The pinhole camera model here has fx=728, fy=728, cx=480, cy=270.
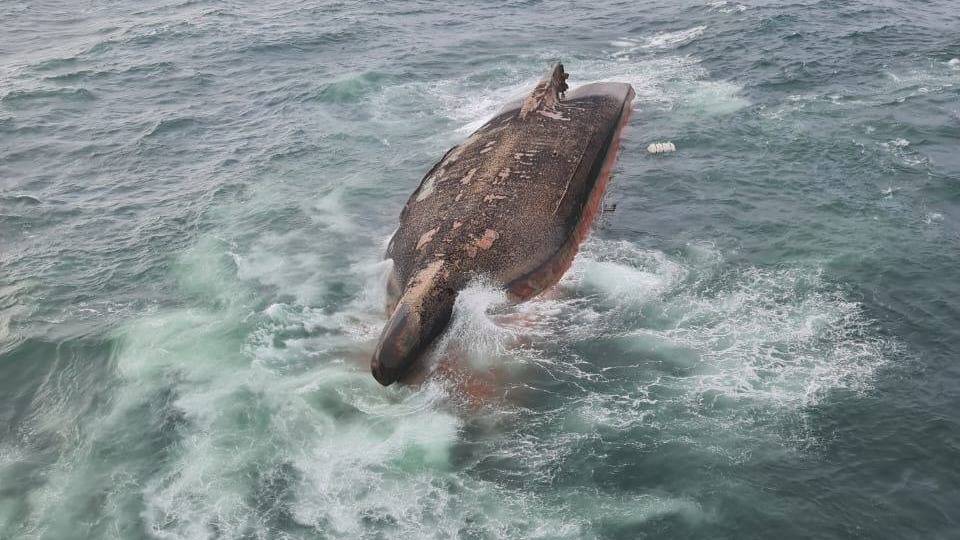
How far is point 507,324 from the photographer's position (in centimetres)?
1875

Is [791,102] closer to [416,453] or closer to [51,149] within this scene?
[416,453]

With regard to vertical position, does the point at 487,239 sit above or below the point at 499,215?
below

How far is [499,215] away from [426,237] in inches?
86.5

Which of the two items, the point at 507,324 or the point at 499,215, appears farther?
the point at 499,215

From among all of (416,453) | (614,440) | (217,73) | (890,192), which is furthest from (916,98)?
(217,73)

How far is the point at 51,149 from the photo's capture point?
3409 cm

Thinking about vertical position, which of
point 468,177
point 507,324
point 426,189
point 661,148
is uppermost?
point 468,177

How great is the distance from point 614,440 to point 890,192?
14.7m

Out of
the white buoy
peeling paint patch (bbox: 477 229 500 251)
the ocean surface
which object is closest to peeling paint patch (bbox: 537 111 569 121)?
the ocean surface

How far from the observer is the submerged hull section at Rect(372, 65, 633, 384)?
18.2 meters

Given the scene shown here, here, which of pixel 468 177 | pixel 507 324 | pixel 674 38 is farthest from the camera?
pixel 674 38

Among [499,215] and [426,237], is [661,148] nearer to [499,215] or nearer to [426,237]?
[499,215]

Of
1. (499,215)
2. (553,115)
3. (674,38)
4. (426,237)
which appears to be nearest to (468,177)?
(499,215)

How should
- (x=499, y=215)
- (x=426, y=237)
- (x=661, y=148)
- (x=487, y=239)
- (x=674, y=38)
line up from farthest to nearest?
(x=674, y=38), (x=661, y=148), (x=499, y=215), (x=426, y=237), (x=487, y=239)
